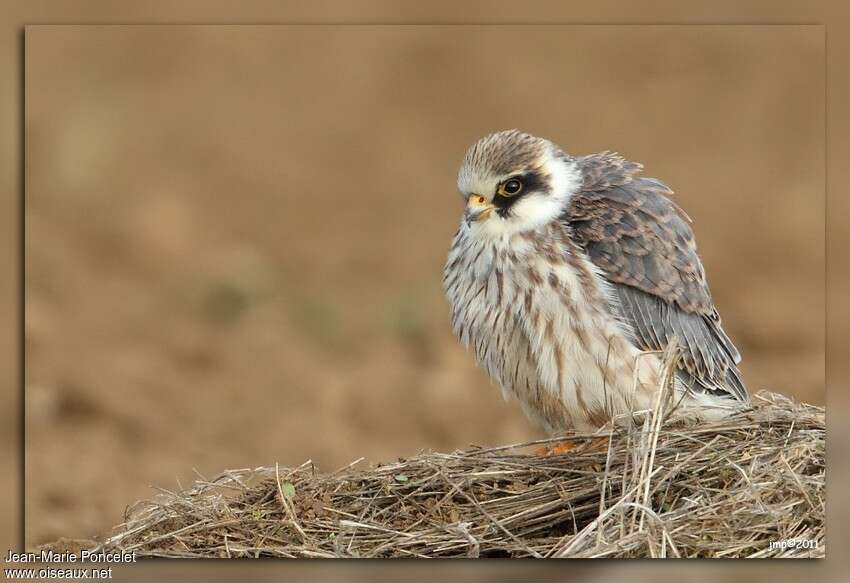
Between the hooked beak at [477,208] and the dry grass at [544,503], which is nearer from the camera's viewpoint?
the dry grass at [544,503]

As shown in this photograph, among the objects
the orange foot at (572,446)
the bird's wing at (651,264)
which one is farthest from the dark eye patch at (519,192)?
the orange foot at (572,446)

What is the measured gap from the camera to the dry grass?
4488 mm

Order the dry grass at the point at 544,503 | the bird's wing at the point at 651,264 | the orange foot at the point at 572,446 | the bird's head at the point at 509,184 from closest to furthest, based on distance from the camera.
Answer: the dry grass at the point at 544,503, the orange foot at the point at 572,446, the bird's head at the point at 509,184, the bird's wing at the point at 651,264

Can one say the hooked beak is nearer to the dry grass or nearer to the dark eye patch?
the dark eye patch

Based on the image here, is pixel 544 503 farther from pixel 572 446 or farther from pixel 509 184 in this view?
pixel 509 184

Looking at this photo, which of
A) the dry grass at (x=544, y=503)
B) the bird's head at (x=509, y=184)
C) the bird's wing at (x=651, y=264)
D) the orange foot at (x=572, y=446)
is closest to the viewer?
the dry grass at (x=544, y=503)

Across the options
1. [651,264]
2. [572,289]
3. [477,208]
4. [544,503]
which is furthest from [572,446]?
[477,208]

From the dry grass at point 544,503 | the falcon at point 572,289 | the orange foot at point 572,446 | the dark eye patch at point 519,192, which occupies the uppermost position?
the dark eye patch at point 519,192

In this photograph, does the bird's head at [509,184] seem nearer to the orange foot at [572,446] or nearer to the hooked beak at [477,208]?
the hooked beak at [477,208]

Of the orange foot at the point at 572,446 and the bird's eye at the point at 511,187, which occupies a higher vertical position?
the bird's eye at the point at 511,187

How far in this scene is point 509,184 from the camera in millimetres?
5121

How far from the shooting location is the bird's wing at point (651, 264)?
5.27 meters

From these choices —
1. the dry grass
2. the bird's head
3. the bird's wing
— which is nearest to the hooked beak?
the bird's head

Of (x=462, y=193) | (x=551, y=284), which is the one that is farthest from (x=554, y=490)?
(x=462, y=193)
